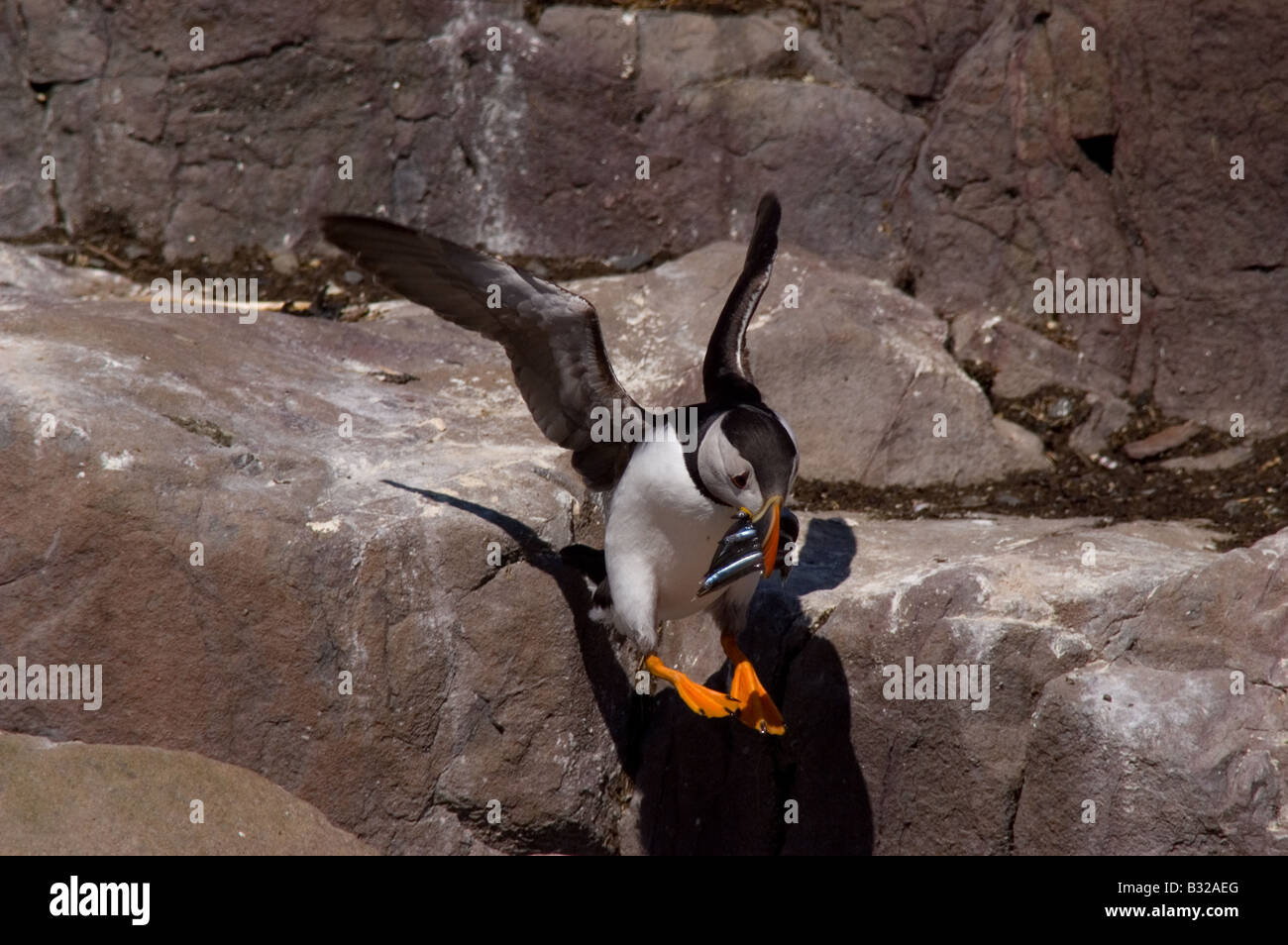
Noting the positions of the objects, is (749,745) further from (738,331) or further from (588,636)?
(738,331)

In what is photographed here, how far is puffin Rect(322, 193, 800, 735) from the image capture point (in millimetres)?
4840

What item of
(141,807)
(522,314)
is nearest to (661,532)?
(522,314)

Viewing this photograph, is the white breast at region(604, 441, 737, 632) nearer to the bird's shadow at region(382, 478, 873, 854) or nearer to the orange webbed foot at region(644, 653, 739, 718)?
the orange webbed foot at region(644, 653, 739, 718)

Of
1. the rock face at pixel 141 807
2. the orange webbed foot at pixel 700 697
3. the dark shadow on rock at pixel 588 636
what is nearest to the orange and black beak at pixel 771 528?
the orange webbed foot at pixel 700 697

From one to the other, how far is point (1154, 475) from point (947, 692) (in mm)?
2597

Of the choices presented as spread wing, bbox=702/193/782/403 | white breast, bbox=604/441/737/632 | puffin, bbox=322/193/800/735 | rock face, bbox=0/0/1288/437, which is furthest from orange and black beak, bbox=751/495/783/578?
rock face, bbox=0/0/1288/437

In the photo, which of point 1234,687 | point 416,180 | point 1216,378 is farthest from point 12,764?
point 1216,378

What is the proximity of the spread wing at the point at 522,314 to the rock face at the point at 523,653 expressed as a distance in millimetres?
523

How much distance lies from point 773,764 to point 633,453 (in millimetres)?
1380

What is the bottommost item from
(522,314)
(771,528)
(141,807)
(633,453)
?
(141,807)

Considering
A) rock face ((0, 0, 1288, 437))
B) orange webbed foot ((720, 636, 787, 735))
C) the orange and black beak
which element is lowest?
orange webbed foot ((720, 636, 787, 735))

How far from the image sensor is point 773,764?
5.44m

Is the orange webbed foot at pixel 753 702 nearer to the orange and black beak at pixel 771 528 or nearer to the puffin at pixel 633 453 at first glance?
the puffin at pixel 633 453

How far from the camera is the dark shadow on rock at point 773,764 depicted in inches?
208
